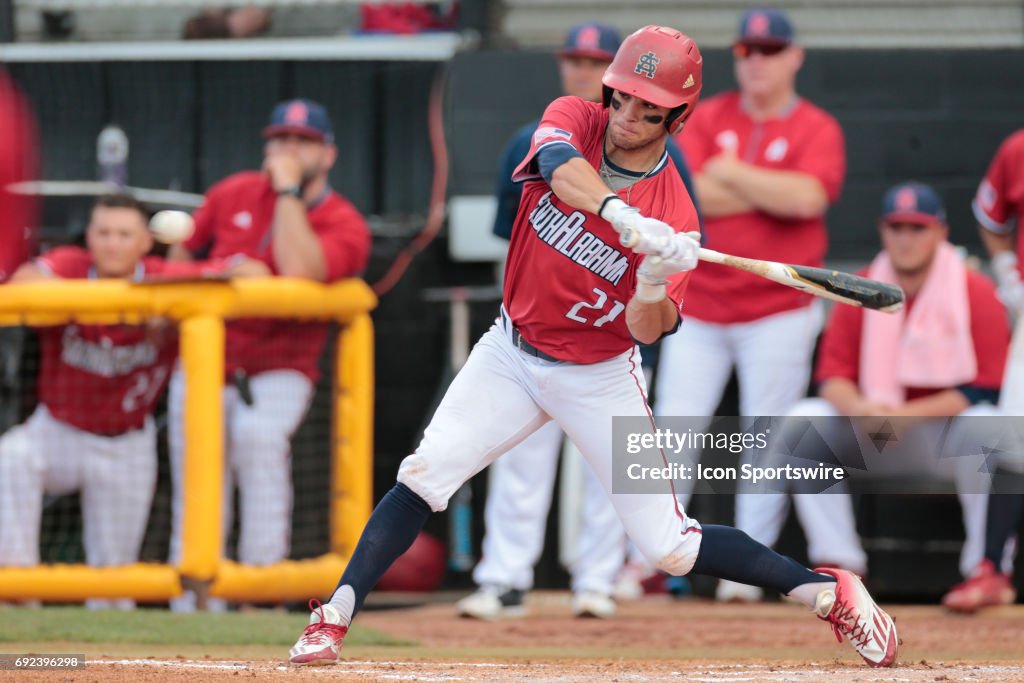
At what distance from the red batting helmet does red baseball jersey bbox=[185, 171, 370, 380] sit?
2.69 meters

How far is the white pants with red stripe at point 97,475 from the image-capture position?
6.60 m

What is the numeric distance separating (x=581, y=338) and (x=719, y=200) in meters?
2.44

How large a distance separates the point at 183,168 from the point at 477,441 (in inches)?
179

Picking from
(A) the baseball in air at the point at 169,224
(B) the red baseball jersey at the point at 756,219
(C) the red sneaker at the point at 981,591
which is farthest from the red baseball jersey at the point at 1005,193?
(A) the baseball in air at the point at 169,224

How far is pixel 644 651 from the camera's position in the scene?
5.48 m

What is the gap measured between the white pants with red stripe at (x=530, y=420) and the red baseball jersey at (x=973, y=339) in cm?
238

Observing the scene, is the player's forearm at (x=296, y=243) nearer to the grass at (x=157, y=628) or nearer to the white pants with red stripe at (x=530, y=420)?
the grass at (x=157, y=628)

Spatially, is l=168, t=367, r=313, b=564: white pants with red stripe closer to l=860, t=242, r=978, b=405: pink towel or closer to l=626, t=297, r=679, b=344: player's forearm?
l=860, t=242, r=978, b=405: pink towel

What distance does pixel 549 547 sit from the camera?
24.8ft

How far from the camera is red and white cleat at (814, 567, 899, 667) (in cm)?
473

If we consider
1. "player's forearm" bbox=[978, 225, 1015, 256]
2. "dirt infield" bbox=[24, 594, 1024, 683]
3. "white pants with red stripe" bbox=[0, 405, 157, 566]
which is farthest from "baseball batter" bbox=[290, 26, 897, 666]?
"player's forearm" bbox=[978, 225, 1015, 256]

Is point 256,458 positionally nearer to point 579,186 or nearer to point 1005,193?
point 579,186

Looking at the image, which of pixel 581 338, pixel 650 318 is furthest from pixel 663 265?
pixel 581 338

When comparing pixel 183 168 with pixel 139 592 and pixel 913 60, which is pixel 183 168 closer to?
pixel 139 592
